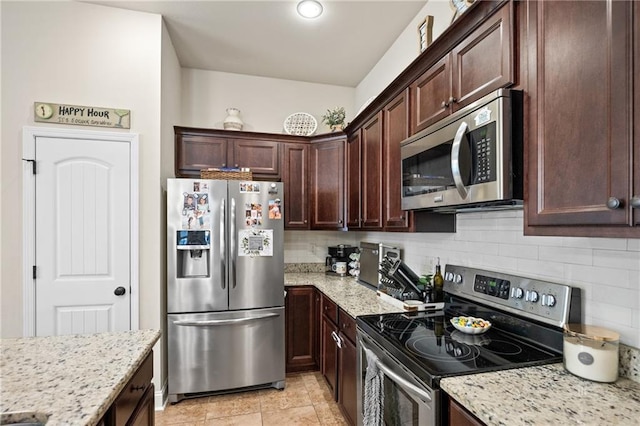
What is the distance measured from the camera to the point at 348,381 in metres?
2.09

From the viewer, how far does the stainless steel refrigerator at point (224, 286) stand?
2.53 m

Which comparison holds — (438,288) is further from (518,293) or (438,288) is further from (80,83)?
(80,83)

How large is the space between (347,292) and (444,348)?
4.18ft

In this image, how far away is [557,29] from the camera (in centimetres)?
104

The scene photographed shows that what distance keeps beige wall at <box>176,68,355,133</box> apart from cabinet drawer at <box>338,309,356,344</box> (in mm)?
2274

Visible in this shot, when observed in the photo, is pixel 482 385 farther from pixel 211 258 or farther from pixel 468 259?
pixel 211 258

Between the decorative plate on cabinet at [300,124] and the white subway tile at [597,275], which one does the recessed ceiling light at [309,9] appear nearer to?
the decorative plate on cabinet at [300,124]

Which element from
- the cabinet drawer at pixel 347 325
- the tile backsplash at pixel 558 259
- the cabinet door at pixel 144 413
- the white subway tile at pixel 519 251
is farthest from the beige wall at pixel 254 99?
the cabinet door at pixel 144 413

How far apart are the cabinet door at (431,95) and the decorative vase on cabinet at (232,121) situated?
1.97m

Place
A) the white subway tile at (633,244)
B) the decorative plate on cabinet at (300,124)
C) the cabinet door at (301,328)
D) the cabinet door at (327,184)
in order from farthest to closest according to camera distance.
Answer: the decorative plate on cabinet at (300,124), the cabinet door at (327,184), the cabinet door at (301,328), the white subway tile at (633,244)

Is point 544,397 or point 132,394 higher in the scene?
point 544,397

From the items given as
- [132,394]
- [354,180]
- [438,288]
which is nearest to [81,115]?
[132,394]

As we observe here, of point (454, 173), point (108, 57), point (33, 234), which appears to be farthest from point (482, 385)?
point (108, 57)

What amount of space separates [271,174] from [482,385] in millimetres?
2662
